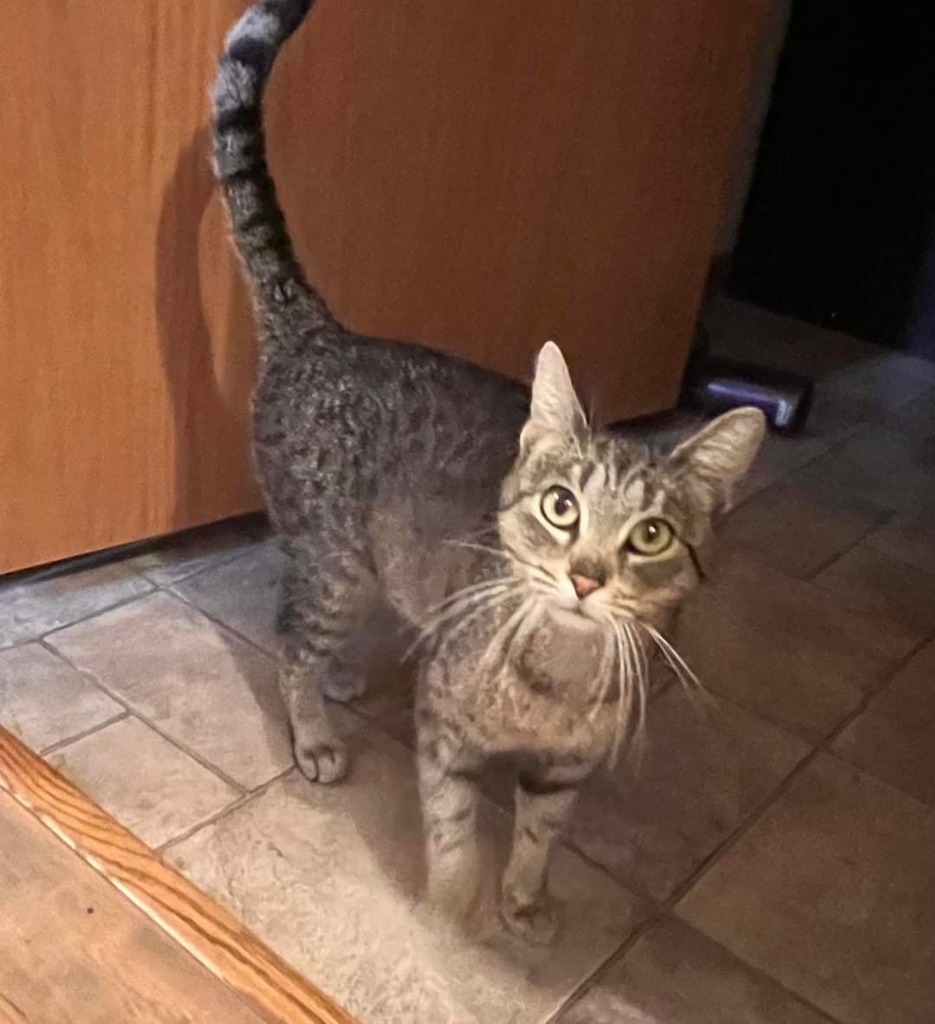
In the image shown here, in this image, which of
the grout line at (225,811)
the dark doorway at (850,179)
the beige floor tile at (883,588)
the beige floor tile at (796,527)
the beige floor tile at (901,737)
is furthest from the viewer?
the dark doorway at (850,179)

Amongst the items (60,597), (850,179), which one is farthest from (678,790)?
(850,179)

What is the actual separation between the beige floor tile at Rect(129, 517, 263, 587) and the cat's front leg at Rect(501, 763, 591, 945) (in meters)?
0.78

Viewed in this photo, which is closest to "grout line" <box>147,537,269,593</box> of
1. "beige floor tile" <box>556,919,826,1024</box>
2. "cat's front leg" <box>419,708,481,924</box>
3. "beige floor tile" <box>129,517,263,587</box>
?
"beige floor tile" <box>129,517,263,587</box>

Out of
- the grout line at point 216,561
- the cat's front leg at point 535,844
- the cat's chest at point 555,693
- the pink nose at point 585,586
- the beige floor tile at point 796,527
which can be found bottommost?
the beige floor tile at point 796,527

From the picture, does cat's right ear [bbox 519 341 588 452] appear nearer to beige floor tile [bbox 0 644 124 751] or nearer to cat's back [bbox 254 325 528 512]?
cat's back [bbox 254 325 528 512]

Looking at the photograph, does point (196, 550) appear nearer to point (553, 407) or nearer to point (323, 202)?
point (323, 202)

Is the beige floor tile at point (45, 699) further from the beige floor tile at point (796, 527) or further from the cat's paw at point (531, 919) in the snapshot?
the beige floor tile at point (796, 527)

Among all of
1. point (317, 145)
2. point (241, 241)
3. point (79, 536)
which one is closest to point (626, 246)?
point (317, 145)

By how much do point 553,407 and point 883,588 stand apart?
3.80 ft

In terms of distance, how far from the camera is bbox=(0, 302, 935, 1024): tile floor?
128cm

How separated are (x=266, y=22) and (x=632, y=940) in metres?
1.14

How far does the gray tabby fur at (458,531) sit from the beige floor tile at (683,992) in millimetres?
97

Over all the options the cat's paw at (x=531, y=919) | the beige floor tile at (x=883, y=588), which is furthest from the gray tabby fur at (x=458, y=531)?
the beige floor tile at (x=883, y=588)

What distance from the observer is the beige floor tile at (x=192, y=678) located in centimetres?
153
